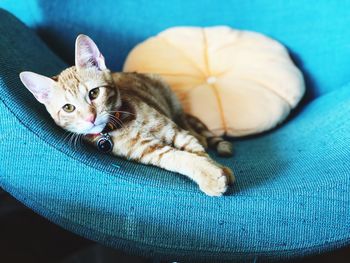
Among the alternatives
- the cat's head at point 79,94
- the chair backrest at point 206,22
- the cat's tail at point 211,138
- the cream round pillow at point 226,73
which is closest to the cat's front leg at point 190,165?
the cat's head at point 79,94

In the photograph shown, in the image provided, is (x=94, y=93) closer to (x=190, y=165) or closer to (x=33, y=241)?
(x=190, y=165)

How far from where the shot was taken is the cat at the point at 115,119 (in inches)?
39.3

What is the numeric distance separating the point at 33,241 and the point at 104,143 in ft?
2.62

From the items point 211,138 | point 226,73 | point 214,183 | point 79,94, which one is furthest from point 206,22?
point 214,183

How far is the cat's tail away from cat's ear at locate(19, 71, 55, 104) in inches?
23.1

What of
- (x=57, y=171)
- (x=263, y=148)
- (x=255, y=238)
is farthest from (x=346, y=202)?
(x=57, y=171)

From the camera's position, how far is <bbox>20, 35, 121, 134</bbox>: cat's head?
1.01 meters

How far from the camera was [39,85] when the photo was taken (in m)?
1.03

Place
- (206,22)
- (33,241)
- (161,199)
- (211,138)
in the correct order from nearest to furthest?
(161,199)
(211,138)
(33,241)
(206,22)

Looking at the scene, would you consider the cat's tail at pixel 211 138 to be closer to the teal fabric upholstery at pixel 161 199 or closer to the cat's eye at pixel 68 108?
the teal fabric upholstery at pixel 161 199

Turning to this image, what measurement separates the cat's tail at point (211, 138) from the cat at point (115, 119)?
0.60 ft

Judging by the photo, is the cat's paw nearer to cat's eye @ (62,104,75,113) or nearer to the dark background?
cat's eye @ (62,104,75,113)

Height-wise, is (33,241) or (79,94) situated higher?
(79,94)

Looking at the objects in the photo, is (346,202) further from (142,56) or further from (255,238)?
(142,56)
